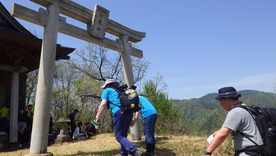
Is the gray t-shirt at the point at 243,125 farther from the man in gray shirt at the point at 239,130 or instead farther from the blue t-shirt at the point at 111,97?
the blue t-shirt at the point at 111,97

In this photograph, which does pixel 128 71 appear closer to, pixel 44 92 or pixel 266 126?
pixel 44 92

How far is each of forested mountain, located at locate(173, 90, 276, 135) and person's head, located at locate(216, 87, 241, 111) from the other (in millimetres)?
8440

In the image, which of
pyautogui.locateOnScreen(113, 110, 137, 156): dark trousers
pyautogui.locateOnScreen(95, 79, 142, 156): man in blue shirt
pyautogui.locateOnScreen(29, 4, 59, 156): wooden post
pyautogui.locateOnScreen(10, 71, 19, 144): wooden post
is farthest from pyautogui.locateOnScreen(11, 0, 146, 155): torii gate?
pyautogui.locateOnScreen(10, 71, 19, 144): wooden post

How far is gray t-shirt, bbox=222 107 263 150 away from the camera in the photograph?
250 cm

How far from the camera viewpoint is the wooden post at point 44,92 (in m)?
5.28

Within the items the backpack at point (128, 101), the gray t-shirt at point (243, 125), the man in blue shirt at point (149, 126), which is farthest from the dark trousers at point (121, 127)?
the gray t-shirt at point (243, 125)

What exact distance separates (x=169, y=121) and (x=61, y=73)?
15.2 metres

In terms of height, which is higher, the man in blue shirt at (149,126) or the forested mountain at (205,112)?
the man in blue shirt at (149,126)

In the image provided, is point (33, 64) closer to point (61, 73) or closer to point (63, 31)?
point (63, 31)

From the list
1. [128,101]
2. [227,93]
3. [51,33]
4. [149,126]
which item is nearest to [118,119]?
[128,101]

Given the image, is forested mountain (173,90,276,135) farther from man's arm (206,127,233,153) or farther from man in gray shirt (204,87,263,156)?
man's arm (206,127,233,153)

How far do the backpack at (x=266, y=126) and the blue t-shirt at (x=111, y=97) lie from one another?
2.49m

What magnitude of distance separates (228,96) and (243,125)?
354mm

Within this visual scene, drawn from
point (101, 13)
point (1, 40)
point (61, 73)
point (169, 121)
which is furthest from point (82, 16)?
point (61, 73)
